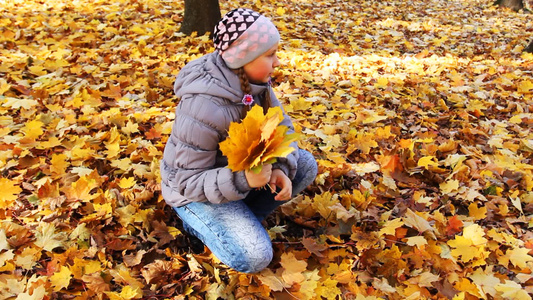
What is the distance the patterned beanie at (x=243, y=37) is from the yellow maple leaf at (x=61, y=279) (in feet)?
3.83

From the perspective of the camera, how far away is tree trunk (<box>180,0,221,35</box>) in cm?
459

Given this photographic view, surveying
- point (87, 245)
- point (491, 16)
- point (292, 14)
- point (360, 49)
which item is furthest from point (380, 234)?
point (491, 16)

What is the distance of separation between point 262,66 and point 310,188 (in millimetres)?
1031

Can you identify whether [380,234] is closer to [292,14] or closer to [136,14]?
[136,14]

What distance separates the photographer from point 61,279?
173cm

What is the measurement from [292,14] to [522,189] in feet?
15.0

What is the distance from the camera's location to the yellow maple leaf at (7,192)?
209 centimetres

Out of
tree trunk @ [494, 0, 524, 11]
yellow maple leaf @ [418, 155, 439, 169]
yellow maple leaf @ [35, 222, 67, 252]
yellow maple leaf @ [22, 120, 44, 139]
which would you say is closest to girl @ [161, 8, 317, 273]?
yellow maple leaf @ [35, 222, 67, 252]

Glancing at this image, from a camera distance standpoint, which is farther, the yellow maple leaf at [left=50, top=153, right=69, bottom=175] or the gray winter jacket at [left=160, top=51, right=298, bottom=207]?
the yellow maple leaf at [left=50, top=153, right=69, bottom=175]

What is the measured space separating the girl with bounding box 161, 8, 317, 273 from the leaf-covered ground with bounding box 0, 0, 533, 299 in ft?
0.64

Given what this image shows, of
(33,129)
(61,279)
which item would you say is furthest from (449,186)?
(33,129)

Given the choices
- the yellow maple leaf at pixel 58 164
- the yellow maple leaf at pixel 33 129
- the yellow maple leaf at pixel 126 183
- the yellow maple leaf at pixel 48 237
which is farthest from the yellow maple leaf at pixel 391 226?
the yellow maple leaf at pixel 33 129

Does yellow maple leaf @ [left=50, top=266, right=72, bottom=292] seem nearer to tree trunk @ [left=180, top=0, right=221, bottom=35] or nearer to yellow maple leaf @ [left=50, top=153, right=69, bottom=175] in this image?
yellow maple leaf @ [left=50, top=153, right=69, bottom=175]

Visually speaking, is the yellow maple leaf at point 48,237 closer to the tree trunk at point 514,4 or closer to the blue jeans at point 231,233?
the blue jeans at point 231,233
